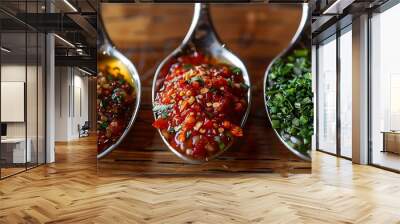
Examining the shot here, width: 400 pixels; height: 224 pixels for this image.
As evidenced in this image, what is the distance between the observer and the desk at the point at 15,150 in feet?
19.1

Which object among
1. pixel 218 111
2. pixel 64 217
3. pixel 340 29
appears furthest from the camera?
pixel 340 29

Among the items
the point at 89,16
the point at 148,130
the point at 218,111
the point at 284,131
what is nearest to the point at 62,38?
the point at 89,16

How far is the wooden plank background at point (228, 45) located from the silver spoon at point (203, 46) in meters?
0.08

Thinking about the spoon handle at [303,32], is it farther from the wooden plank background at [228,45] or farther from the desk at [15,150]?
the desk at [15,150]

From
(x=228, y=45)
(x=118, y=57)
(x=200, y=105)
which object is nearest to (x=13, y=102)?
(x=118, y=57)

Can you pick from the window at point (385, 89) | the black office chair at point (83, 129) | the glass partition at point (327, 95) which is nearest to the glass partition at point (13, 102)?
the window at point (385, 89)

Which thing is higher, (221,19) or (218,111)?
(221,19)

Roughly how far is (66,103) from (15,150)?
854 cm

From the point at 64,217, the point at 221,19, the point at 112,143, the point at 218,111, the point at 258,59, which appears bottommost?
the point at 64,217

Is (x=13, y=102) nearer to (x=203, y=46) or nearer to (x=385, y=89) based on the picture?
(x=203, y=46)

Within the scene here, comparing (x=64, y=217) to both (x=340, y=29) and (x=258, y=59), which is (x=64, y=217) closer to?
(x=258, y=59)

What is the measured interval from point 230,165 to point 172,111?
123 centimetres

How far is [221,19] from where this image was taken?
6.04 meters

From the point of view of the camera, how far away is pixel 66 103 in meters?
14.5
